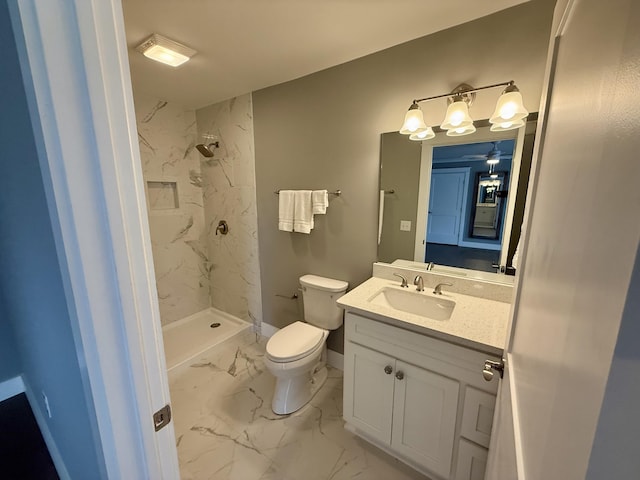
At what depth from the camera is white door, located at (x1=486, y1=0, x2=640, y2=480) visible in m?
0.24

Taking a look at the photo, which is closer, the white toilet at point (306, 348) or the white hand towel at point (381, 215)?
the white toilet at point (306, 348)

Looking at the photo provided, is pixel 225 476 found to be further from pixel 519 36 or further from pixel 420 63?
pixel 519 36

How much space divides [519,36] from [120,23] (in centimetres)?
165

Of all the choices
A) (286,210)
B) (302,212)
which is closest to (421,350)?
(302,212)

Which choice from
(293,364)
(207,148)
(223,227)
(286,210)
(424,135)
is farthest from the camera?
(223,227)

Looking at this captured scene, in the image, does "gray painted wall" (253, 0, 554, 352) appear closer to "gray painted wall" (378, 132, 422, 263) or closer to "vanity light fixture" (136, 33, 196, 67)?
"gray painted wall" (378, 132, 422, 263)

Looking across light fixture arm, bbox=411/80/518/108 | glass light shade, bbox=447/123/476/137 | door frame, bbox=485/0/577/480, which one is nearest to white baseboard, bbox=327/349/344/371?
door frame, bbox=485/0/577/480

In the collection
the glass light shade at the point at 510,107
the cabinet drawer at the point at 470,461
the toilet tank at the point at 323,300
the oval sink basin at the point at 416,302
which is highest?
the glass light shade at the point at 510,107

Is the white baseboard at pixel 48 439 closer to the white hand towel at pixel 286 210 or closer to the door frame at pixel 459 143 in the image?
the white hand towel at pixel 286 210

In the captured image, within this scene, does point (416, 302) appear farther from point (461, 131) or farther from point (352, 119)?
point (352, 119)

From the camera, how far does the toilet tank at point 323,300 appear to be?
1978 mm

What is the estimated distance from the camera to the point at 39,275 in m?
0.79

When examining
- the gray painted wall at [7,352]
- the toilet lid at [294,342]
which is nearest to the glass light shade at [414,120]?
the toilet lid at [294,342]

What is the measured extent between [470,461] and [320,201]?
1.65 m
